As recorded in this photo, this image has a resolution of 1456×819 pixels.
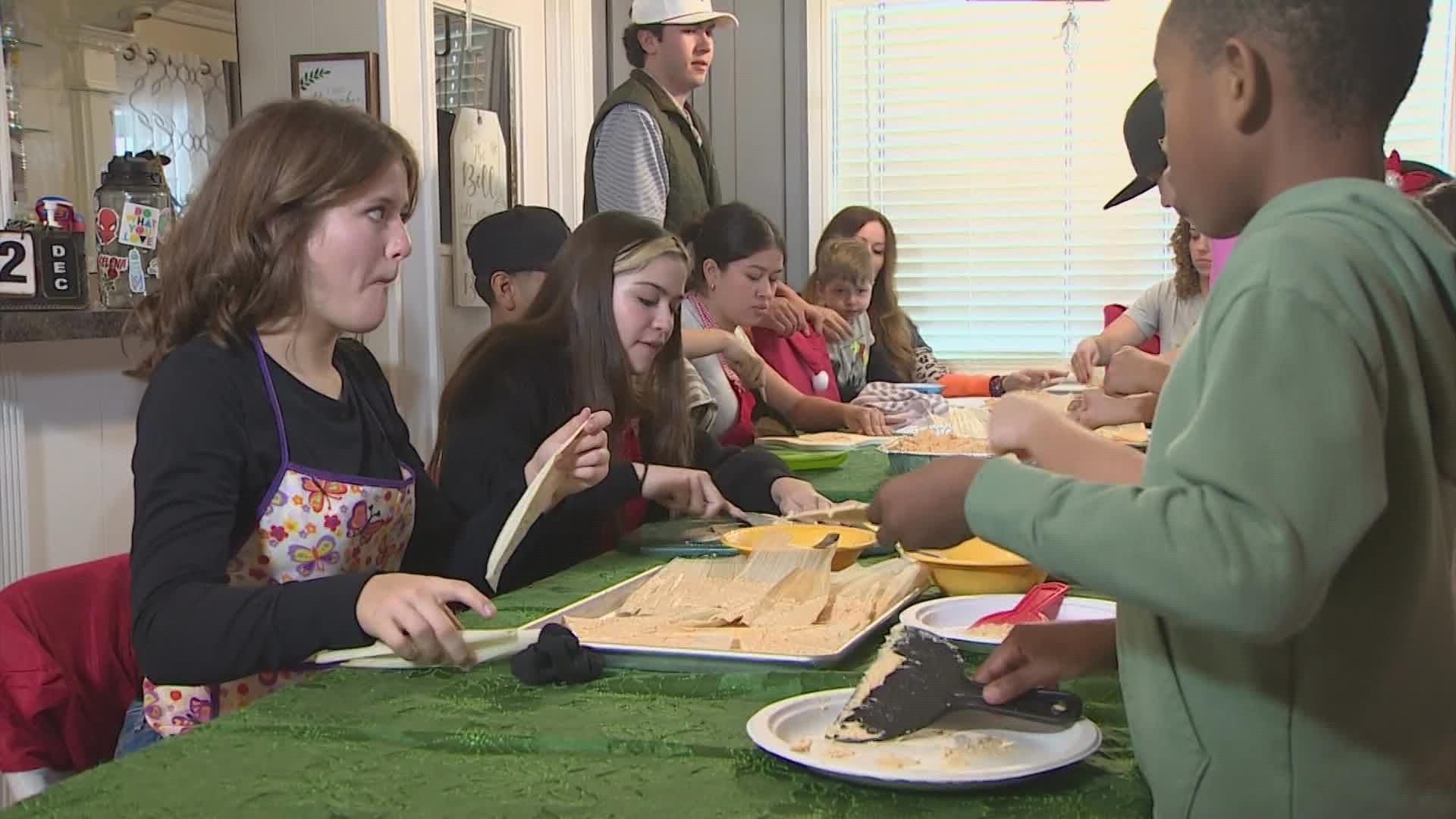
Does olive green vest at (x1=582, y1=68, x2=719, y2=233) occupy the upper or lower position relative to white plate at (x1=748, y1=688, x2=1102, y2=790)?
upper

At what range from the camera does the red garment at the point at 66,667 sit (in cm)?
131

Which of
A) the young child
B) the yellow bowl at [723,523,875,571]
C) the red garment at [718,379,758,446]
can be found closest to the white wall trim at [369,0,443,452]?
the red garment at [718,379,758,446]

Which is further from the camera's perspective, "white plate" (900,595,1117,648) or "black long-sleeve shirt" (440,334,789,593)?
"black long-sleeve shirt" (440,334,789,593)

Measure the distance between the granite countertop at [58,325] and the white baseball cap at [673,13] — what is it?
1800 mm

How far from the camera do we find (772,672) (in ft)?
3.80

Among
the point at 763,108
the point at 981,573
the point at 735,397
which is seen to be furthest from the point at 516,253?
the point at 763,108

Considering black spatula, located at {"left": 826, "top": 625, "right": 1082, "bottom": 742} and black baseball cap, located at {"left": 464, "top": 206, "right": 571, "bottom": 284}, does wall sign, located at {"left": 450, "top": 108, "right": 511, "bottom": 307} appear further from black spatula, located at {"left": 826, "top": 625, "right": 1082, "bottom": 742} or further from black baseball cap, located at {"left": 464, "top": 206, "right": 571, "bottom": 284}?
black spatula, located at {"left": 826, "top": 625, "right": 1082, "bottom": 742}

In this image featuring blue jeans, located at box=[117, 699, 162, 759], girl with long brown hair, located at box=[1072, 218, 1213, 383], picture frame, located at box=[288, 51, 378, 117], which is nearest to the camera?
blue jeans, located at box=[117, 699, 162, 759]

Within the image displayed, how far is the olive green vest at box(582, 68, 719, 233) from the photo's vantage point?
3.59 meters

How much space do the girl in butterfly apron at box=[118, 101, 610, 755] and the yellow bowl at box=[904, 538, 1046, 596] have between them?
49cm

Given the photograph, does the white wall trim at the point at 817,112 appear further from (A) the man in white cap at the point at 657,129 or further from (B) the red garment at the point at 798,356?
(A) the man in white cap at the point at 657,129

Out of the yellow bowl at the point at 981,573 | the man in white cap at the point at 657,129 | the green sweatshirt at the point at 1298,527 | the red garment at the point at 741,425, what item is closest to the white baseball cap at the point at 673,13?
the man in white cap at the point at 657,129

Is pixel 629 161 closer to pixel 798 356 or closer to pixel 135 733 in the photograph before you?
pixel 798 356

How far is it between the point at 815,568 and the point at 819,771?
23.8 inches
